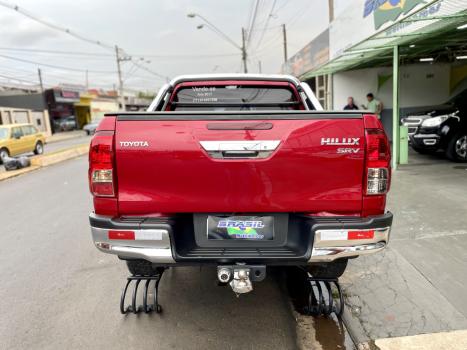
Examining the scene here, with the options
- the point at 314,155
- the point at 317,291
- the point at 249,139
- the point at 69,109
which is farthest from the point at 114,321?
the point at 69,109

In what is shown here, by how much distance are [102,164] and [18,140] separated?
1713cm

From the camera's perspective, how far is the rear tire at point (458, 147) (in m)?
9.28

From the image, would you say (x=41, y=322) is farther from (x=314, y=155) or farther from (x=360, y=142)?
(x=360, y=142)

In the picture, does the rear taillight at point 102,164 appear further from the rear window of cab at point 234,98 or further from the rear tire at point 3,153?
the rear tire at point 3,153

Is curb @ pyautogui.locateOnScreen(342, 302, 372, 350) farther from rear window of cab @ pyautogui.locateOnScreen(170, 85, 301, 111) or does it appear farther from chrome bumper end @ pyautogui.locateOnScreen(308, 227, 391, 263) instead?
rear window of cab @ pyautogui.locateOnScreen(170, 85, 301, 111)

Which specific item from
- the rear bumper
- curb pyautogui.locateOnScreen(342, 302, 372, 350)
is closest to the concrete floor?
curb pyautogui.locateOnScreen(342, 302, 372, 350)

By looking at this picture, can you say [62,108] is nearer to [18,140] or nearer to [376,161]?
[18,140]

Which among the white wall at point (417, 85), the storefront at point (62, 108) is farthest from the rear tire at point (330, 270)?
the storefront at point (62, 108)

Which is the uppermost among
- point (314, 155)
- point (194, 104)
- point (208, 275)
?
point (194, 104)

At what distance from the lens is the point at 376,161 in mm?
2533

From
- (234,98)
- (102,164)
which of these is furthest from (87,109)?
(102,164)

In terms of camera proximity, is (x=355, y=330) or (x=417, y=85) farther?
(x=417, y=85)

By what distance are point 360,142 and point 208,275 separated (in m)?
2.32

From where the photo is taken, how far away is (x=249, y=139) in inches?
98.7
